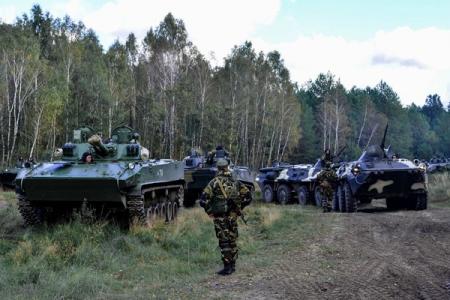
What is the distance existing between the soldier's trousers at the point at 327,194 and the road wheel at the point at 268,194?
615 cm

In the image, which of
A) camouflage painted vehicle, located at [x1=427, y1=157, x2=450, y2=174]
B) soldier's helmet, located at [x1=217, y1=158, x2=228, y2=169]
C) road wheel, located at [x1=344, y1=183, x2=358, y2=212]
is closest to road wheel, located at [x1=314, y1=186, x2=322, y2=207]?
road wheel, located at [x1=344, y1=183, x2=358, y2=212]

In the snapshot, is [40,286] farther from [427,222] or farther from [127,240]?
[427,222]

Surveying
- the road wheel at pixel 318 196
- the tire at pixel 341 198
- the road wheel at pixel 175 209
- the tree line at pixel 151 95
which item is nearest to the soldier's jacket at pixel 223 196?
the road wheel at pixel 175 209

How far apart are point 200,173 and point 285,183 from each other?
519 centimetres

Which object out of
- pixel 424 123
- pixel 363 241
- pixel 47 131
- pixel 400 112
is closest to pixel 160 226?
pixel 363 241

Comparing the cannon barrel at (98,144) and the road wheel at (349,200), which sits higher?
the cannon barrel at (98,144)

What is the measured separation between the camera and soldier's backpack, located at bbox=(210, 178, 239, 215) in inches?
322

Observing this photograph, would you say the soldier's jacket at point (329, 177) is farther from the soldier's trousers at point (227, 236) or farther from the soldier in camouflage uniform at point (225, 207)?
the soldier's trousers at point (227, 236)

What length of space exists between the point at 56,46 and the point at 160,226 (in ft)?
108

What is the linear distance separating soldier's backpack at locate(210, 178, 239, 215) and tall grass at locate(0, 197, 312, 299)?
81cm

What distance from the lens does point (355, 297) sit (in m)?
6.44

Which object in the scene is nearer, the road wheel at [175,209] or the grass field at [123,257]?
the grass field at [123,257]

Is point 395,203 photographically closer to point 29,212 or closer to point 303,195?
point 303,195

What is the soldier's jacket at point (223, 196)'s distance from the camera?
8.19 metres
